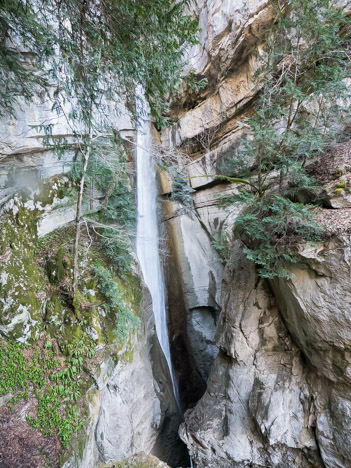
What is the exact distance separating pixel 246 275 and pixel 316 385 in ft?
8.24

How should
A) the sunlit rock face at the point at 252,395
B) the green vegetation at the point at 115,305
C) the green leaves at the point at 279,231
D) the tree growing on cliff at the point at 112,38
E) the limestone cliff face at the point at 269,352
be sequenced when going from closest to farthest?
1. the tree growing on cliff at the point at 112,38
2. the limestone cliff face at the point at 269,352
3. the green leaves at the point at 279,231
4. the sunlit rock face at the point at 252,395
5. the green vegetation at the point at 115,305

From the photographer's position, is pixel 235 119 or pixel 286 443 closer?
pixel 286 443

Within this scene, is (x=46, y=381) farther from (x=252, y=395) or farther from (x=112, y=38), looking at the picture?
(x=112, y=38)

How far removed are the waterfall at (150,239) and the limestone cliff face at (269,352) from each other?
3326 mm

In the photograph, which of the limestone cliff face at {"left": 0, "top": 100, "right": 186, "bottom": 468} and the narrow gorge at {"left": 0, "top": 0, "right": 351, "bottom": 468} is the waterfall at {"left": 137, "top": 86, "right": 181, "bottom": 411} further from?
the limestone cliff face at {"left": 0, "top": 100, "right": 186, "bottom": 468}

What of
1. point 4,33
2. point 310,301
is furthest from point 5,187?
point 310,301

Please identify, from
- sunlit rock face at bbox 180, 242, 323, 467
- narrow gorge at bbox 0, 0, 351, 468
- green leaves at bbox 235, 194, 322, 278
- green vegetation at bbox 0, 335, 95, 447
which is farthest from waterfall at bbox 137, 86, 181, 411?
green leaves at bbox 235, 194, 322, 278

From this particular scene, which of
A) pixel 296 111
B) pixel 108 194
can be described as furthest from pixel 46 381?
pixel 296 111

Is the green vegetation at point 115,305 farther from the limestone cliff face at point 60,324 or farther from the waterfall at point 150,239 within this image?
the waterfall at point 150,239

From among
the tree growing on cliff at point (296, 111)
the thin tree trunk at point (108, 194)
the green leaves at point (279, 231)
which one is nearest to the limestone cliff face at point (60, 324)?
the thin tree trunk at point (108, 194)

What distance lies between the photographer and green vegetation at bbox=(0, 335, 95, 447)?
4301 mm

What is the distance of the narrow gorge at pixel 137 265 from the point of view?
141 inches

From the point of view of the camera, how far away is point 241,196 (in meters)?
4.82

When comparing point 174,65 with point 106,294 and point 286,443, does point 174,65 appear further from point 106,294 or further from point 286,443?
point 286,443
